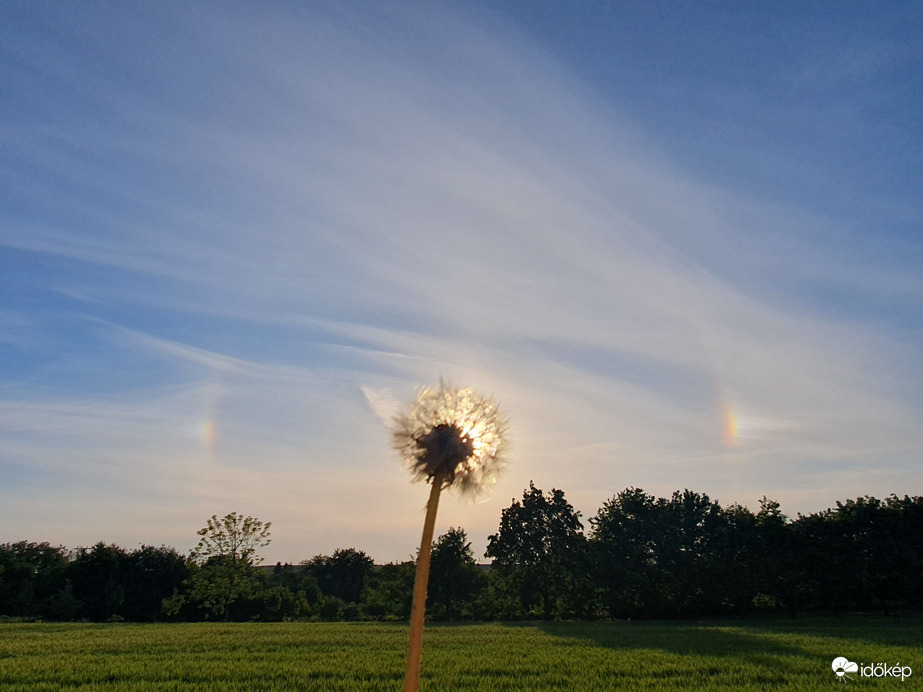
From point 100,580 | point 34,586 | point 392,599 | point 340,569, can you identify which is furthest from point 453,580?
point 340,569

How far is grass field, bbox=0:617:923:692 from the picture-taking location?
65.9 feet

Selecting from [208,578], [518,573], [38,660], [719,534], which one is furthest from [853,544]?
[208,578]

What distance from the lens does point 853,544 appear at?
5241 centimetres

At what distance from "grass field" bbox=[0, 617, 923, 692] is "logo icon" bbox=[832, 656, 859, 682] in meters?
0.37

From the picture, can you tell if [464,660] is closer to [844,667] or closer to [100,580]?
[844,667]

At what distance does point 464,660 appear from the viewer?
25562 millimetres

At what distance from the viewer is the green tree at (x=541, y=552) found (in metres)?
63.0

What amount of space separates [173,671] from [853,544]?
54648 mm

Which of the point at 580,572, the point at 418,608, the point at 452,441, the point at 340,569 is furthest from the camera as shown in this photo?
the point at 340,569

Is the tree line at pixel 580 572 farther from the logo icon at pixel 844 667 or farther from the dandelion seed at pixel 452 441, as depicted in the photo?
the dandelion seed at pixel 452 441

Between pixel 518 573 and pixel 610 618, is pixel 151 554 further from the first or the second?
pixel 610 618

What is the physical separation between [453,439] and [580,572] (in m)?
64.7

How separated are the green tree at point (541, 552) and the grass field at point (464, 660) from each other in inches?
1024

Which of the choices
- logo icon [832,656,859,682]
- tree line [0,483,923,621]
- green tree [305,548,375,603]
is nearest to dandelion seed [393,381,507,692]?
logo icon [832,656,859,682]
